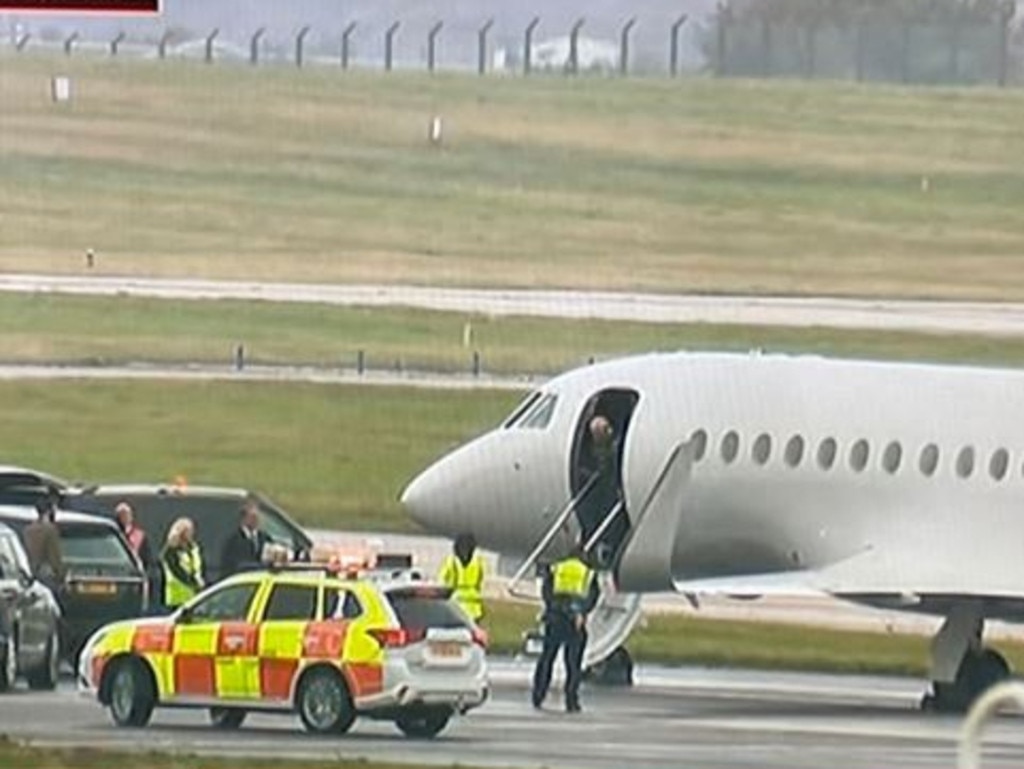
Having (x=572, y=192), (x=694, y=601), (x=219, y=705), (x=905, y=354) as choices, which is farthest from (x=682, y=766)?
(x=572, y=192)

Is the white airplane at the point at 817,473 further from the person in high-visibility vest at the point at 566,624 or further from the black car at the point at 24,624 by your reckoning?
the black car at the point at 24,624

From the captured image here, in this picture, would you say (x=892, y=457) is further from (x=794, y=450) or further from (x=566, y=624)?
(x=566, y=624)

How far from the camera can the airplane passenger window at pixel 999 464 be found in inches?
1829

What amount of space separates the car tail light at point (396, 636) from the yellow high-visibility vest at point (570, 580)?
14.0 ft

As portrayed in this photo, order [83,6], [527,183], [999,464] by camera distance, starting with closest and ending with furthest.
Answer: [83,6] → [999,464] → [527,183]

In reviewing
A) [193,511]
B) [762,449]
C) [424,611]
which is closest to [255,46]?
[193,511]

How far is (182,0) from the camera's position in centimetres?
7431

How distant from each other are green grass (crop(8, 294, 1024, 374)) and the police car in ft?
92.6

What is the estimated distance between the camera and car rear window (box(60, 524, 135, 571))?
46250 millimetres

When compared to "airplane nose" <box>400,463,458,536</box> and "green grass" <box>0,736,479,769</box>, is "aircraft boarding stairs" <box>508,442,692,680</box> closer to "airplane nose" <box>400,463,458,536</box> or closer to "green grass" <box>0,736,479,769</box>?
"airplane nose" <box>400,463,458,536</box>

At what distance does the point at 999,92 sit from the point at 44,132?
14312 mm

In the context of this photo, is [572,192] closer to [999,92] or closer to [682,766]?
[999,92]

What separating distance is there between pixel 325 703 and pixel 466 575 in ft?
22.6

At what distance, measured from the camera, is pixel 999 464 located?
46.5 metres
